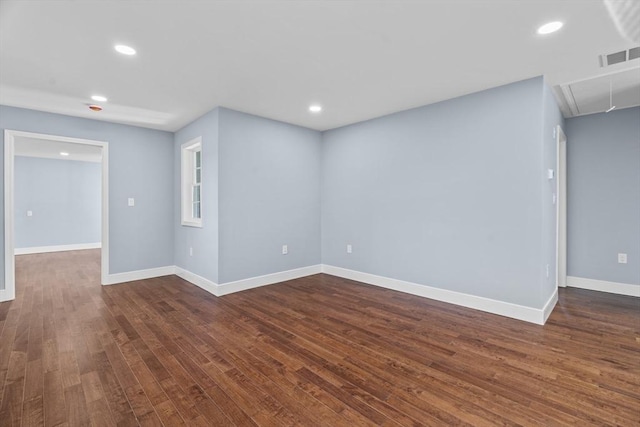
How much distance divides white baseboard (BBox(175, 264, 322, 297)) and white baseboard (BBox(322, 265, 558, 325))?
2.80 ft

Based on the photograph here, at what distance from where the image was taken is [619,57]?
2633 millimetres

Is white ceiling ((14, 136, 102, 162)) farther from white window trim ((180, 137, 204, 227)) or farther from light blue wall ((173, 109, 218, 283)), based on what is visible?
light blue wall ((173, 109, 218, 283))

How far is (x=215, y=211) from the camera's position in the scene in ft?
13.1

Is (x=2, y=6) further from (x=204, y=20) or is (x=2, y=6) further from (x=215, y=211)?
(x=215, y=211)

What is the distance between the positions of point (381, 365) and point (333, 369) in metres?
0.37

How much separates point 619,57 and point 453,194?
1.85 m

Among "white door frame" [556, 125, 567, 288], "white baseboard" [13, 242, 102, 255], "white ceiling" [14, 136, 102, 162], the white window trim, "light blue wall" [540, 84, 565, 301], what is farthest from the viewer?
"white baseboard" [13, 242, 102, 255]

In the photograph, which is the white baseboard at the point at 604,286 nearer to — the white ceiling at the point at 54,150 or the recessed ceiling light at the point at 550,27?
the recessed ceiling light at the point at 550,27

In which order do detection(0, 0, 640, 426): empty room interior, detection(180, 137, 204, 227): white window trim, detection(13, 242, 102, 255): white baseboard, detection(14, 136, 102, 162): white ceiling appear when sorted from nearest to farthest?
detection(0, 0, 640, 426): empty room interior < detection(180, 137, 204, 227): white window trim < detection(14, 136, 102, 162): white ceiling < detection(13, 242, 102, 255): white baseboard

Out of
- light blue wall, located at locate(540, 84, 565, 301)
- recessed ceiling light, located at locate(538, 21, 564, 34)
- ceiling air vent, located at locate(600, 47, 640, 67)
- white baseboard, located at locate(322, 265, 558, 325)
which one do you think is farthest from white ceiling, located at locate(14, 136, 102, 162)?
ceiling air vent, located at locate(600, 47, 640, 67)

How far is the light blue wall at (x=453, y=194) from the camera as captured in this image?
3.08 meters

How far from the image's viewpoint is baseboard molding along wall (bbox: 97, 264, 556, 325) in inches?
123

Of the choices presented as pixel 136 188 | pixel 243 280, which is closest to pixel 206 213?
pixel 243 280

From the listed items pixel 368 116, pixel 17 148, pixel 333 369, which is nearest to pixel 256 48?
pixel 368 116
